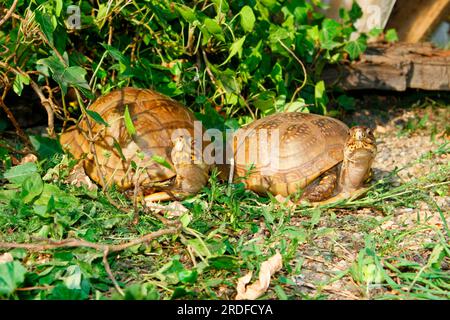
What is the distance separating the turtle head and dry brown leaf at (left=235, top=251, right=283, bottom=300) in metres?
1.10

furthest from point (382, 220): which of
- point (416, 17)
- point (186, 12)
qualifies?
point (416, 17)

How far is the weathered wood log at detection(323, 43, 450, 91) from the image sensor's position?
461 cm

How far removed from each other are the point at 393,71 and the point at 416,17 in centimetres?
135

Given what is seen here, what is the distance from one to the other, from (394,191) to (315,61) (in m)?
1.51

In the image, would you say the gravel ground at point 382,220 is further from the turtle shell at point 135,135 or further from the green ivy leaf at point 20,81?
the green ivy leaf at point 20,81

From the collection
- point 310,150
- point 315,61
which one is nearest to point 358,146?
point 310,150

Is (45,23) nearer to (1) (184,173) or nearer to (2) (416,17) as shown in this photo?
(1) (184,173)

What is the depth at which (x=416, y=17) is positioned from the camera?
5.67 m

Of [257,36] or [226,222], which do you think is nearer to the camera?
[226,222]

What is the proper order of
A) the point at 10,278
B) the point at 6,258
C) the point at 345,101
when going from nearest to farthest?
1. the point at 10,278
2. the point at 6,258
3. the point at 345,101

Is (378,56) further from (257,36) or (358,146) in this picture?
(358,146)

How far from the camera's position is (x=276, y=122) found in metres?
3.47

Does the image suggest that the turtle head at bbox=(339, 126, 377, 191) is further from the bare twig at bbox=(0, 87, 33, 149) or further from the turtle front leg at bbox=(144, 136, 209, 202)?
the bare twig at bbox=(0, 87, 33, 149)

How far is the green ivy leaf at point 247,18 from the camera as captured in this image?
11.6 ft
